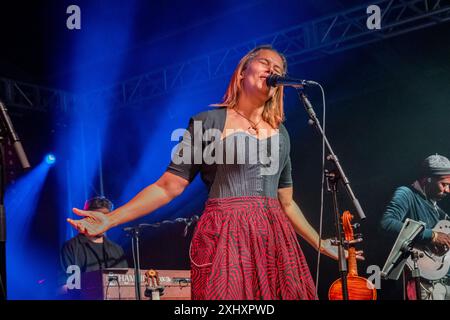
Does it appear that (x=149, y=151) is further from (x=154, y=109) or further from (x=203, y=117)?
(x=203, y=117)

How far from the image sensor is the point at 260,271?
2617 millimetres

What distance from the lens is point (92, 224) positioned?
2576 millimetres

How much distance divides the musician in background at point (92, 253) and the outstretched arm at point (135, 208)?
13.6 feet

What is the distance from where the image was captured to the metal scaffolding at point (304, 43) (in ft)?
23.1

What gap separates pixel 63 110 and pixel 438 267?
5.44 meters

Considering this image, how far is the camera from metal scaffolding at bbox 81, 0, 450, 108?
7027 millimetres

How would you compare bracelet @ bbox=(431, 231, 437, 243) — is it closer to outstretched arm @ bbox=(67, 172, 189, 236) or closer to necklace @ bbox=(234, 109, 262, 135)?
necklace @ bbox=(234, 109, 262, 135)

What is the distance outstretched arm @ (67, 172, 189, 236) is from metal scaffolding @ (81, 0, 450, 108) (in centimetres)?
485

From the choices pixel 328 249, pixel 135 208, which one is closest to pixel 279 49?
pixel 328 249

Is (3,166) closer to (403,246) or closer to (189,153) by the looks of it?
(189,153)

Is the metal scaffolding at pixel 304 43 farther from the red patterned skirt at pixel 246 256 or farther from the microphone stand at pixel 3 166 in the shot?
the microphone stand at pixel 3 166
